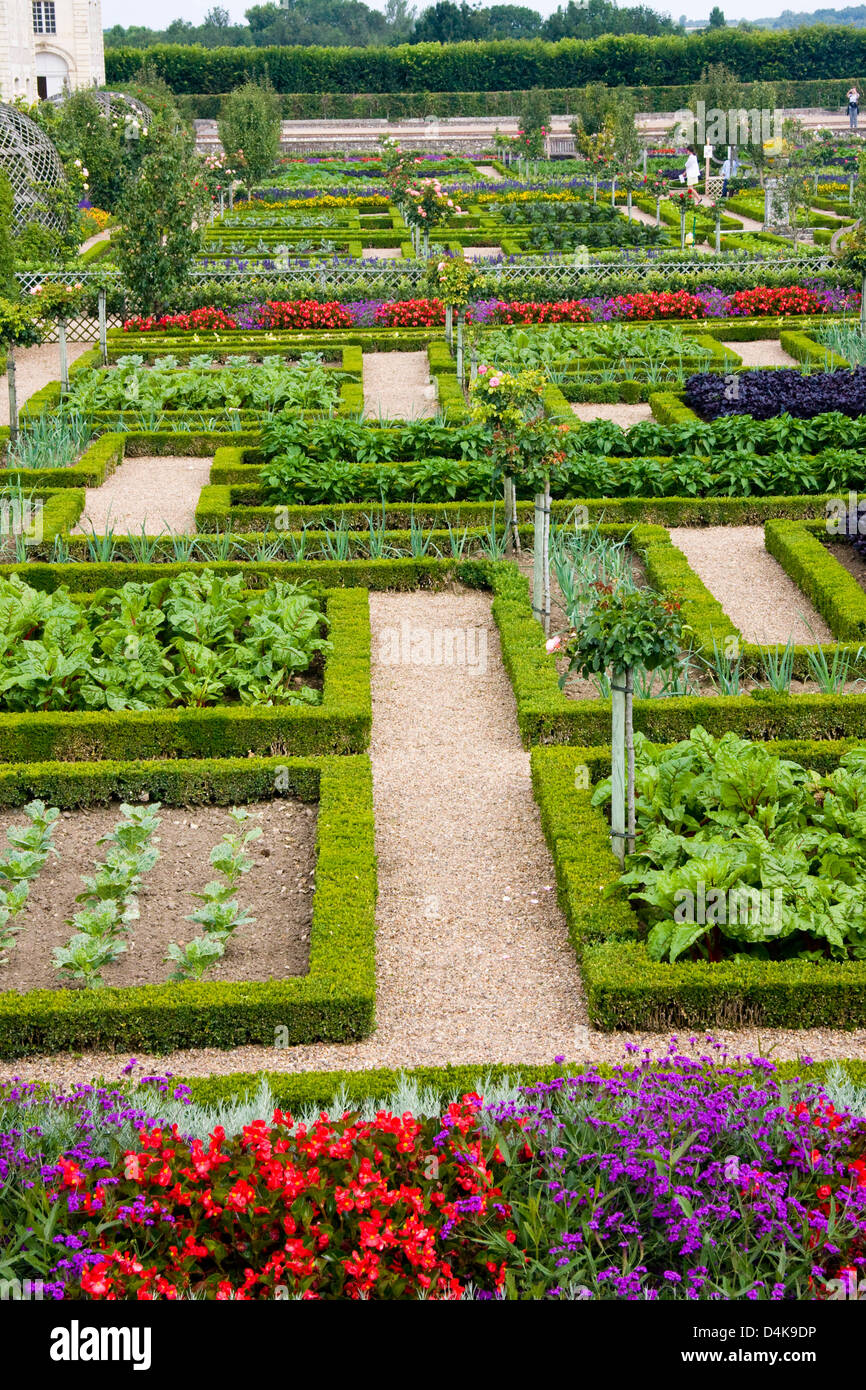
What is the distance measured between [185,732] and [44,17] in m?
54.4

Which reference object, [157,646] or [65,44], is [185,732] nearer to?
[157,646]

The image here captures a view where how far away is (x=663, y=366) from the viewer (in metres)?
17.8

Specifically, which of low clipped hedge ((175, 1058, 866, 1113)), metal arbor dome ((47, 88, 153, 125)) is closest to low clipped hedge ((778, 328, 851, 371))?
low clipped hedge ((175, 1058, 866, 1113))

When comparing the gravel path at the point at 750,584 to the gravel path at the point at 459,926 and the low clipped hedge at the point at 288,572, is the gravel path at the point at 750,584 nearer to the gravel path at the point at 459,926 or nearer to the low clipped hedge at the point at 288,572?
the low clipped hedge at the point at 288,572

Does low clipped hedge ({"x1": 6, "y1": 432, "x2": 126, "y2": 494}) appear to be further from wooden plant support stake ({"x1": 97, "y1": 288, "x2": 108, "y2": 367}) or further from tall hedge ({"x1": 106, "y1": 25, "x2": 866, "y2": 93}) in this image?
tall hedge ({"x1": 106, "y1": 25, "x2": 866, "y2": 93})

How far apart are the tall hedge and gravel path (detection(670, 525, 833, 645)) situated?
5361 centimetres

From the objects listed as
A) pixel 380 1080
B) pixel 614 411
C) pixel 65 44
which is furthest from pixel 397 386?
pixel 65 44

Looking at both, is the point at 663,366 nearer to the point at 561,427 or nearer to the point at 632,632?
the point at 561,427

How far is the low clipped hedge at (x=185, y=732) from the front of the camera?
8.48 metres

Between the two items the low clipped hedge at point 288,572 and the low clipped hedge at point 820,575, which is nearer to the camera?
the low clipped hedge at point 820,575

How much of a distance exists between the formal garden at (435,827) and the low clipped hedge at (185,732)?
25 millimetres

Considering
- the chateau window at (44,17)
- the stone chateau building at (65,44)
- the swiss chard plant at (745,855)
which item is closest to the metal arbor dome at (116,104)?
the stone chateau building at (65,44)

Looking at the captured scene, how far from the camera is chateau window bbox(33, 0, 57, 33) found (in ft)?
179

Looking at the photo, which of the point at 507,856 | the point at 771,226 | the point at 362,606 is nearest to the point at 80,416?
the point at 362,606
